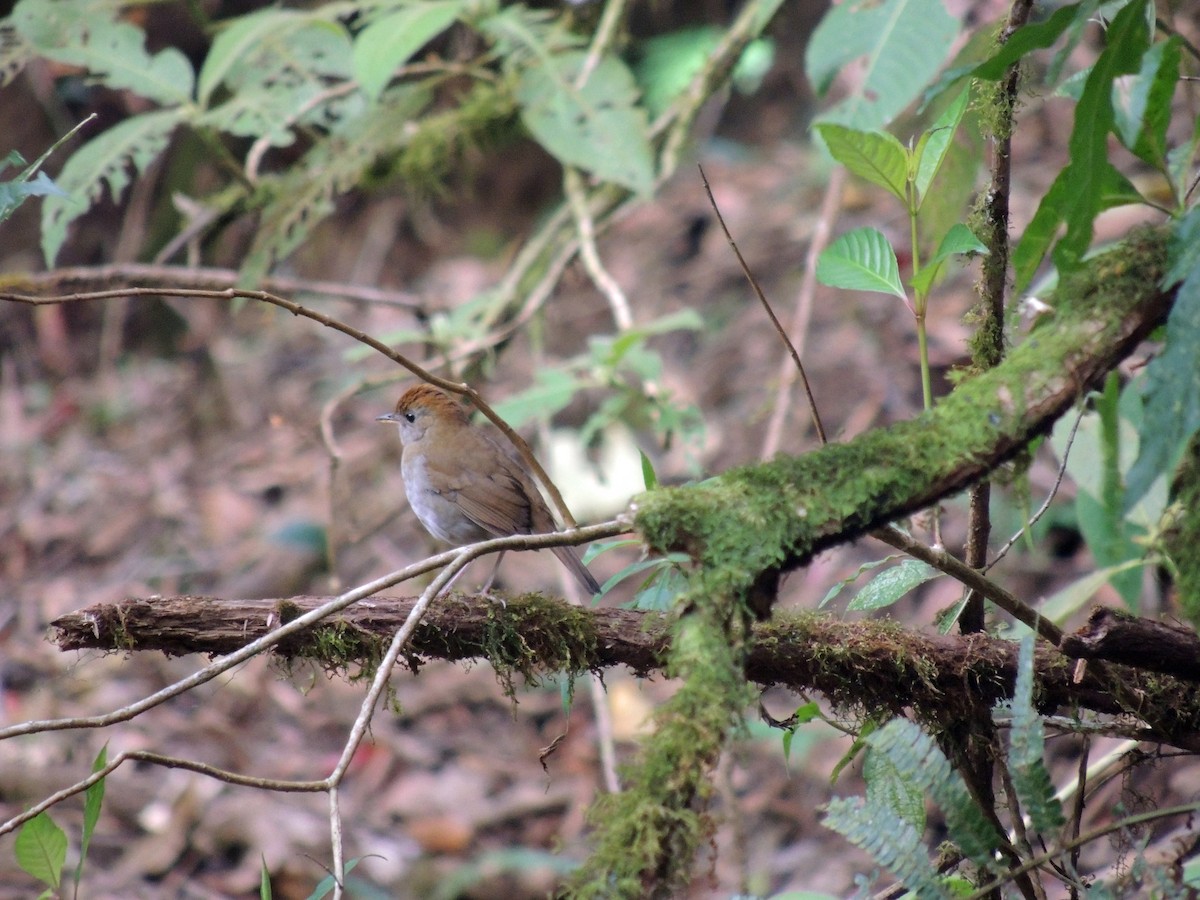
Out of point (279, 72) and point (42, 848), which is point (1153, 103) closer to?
point (42, 848)

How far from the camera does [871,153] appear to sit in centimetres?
183

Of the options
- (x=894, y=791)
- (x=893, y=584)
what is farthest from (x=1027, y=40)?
(x=894, y=791)

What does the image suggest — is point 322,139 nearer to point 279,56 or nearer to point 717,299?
point 279,56

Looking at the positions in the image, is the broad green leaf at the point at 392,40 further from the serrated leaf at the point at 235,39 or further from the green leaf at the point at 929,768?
the green leaf at the point at 929,768

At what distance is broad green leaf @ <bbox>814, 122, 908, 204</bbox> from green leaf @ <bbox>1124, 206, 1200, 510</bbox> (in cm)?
55

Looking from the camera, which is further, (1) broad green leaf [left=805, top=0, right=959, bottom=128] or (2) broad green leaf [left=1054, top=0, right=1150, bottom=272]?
(1) broad green leaf [left=805, top=0, right=959, bottom=128]

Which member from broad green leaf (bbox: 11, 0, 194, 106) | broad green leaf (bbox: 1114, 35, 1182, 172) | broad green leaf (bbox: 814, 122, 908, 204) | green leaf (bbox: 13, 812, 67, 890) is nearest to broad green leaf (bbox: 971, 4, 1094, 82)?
broad green leaf (bbox: 1114, 35, 1182, 172)

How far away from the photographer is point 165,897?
410 cm

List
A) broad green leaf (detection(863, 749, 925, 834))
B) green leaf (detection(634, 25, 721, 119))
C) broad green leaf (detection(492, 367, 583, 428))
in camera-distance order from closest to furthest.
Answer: broad green leaf (detection(863, 749, 925, 834)) < broad green leaf (detection(492, 367, 583, 428)) < green leaf (detection(634, 25, 721, 119))

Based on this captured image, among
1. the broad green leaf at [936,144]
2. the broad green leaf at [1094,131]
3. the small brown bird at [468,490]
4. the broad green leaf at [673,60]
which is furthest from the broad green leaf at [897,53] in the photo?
the broad green leaf at [673,60]

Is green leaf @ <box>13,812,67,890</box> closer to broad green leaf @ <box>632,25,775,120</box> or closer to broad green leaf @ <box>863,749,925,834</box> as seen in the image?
broad green leaf @ <box>863,749,925,834</box>

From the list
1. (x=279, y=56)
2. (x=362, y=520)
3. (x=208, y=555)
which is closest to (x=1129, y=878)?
(x=279, y=56)

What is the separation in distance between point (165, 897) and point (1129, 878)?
138 inches

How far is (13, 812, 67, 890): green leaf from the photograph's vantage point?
1902 millimetres
